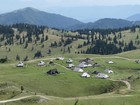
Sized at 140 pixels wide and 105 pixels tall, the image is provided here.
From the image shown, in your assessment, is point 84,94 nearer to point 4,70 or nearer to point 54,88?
point 54,88

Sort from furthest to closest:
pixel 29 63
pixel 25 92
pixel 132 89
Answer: pixel 29 63, pixel 132 89, pixel 25 92

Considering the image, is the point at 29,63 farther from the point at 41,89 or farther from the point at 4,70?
the point at 41,89

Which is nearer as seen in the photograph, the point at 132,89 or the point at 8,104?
the point at 8,104

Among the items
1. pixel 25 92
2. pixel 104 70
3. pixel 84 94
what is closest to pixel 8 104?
pixel 25 92

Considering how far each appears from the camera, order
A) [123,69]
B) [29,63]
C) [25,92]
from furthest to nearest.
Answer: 1. [29,63]
2. [123,69]
3. [25,92]

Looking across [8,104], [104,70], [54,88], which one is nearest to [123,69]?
[104,70]

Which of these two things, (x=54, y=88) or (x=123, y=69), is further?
(x=123, y=69)

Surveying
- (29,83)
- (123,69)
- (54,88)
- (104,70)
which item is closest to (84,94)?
(54,88)

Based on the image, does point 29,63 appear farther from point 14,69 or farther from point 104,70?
point 104,70

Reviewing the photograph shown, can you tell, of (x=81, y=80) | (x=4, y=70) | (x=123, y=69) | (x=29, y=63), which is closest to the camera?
(x=81, y=80)

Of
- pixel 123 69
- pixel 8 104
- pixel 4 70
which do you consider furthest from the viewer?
pixel 123 69
